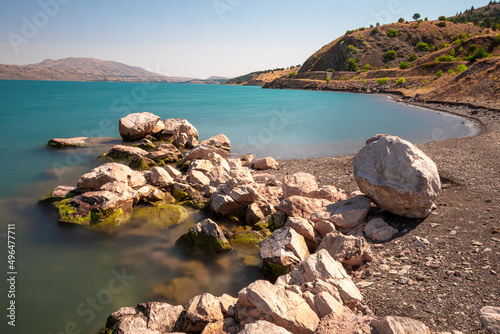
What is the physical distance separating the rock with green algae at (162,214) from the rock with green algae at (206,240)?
2106 millimetres

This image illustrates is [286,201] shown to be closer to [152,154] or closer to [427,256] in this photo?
[427,256]

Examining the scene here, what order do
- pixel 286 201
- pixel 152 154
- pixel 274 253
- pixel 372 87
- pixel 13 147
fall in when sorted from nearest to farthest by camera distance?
pixel 274 253, pixel 286 201, pixel 152 154, pixel 13 147, pixel 372 87

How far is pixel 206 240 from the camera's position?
→ 403 inches

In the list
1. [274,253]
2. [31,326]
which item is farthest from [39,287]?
[274,253]

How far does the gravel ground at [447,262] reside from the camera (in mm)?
5898

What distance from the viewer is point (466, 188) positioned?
453 inches

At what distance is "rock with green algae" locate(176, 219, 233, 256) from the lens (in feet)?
33.1

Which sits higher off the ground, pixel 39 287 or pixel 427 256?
pixel 427 256

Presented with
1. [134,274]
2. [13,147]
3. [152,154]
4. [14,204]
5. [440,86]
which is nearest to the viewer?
[134,274]

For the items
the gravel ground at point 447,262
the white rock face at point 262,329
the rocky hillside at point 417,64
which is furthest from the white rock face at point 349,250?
the rocky hillside at point 417,64

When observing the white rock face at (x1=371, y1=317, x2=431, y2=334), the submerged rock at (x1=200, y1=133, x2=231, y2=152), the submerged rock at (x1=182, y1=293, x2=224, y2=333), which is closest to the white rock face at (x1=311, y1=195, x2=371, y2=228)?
the white rock face at (x1=371, y1=317, x2=431, y2=334)

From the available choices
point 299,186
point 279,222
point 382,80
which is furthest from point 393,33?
point 279,222

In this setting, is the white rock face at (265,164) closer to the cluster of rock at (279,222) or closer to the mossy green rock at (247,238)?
the cluster of rock at (279,222)

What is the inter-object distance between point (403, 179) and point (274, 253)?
175 inches
